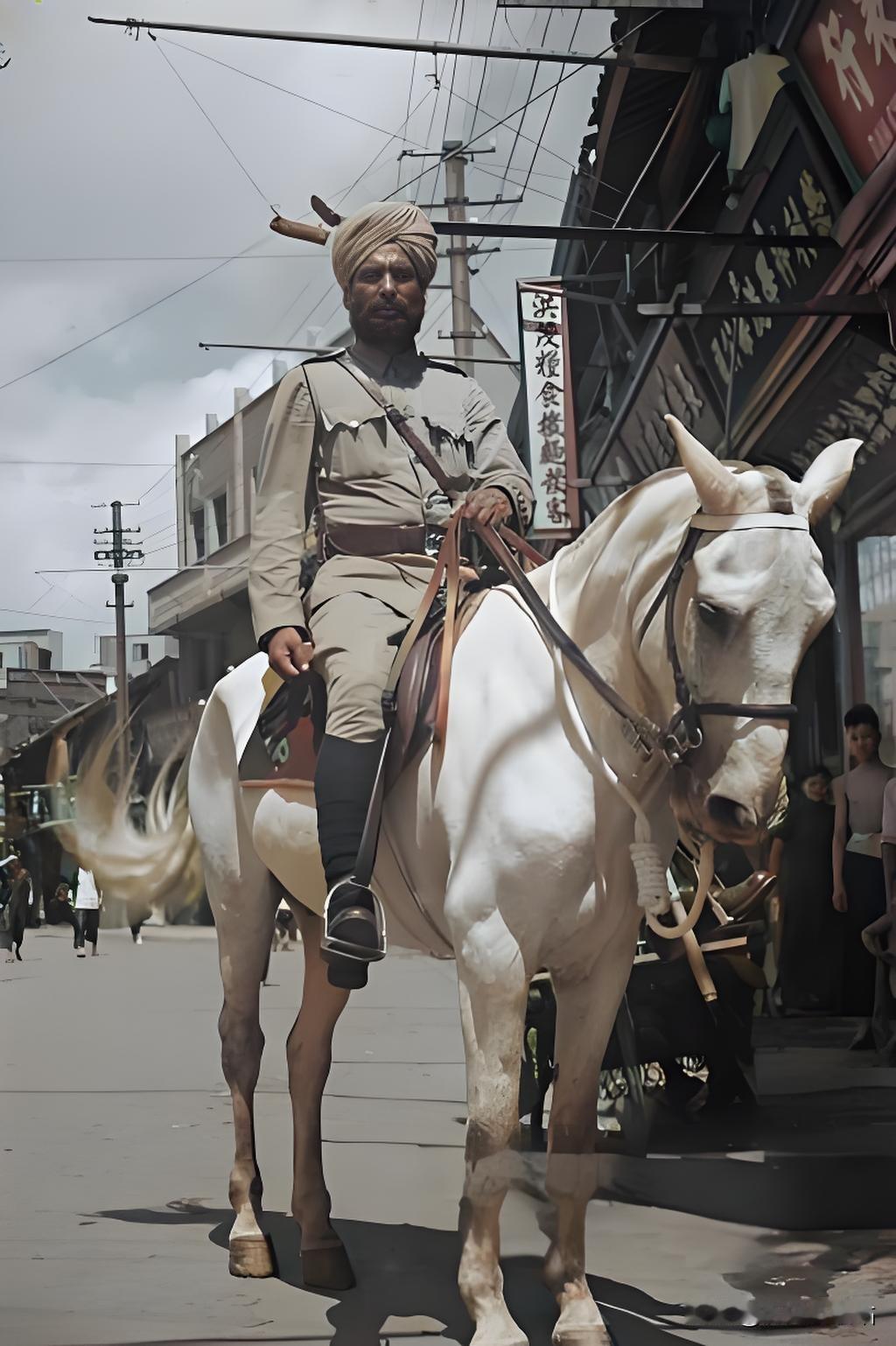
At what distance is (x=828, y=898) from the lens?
21.5ft

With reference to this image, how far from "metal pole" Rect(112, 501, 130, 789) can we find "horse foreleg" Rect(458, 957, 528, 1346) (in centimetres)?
254

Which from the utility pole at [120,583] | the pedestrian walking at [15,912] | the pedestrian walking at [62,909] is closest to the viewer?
the utility pole at [120,583]

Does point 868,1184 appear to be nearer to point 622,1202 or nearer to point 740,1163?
point 740,1163

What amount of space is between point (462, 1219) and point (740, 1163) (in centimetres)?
179

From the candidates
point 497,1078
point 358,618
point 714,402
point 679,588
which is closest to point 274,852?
point 358,618

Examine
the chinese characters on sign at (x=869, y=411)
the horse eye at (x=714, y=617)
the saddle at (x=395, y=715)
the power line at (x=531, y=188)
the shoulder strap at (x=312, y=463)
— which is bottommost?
the saddle at (x=395, y=715)

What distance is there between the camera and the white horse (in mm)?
3039

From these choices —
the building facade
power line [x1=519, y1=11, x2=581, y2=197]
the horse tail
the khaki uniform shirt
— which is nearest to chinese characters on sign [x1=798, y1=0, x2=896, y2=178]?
the building facade

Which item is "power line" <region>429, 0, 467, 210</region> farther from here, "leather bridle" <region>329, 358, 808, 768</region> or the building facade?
"leather bridle" <region>329, 358, 808, 768</region>

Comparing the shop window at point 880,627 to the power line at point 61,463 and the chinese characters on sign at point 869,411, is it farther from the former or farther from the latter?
the power line at point 61,463

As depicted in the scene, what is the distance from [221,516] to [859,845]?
3071 millimetres

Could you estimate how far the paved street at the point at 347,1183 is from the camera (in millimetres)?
3715

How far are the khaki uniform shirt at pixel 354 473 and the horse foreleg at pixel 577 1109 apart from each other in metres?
1.08

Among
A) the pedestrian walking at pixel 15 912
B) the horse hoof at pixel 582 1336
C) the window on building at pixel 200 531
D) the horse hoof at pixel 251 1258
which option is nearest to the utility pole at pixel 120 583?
the window on building at pixel 200 531
